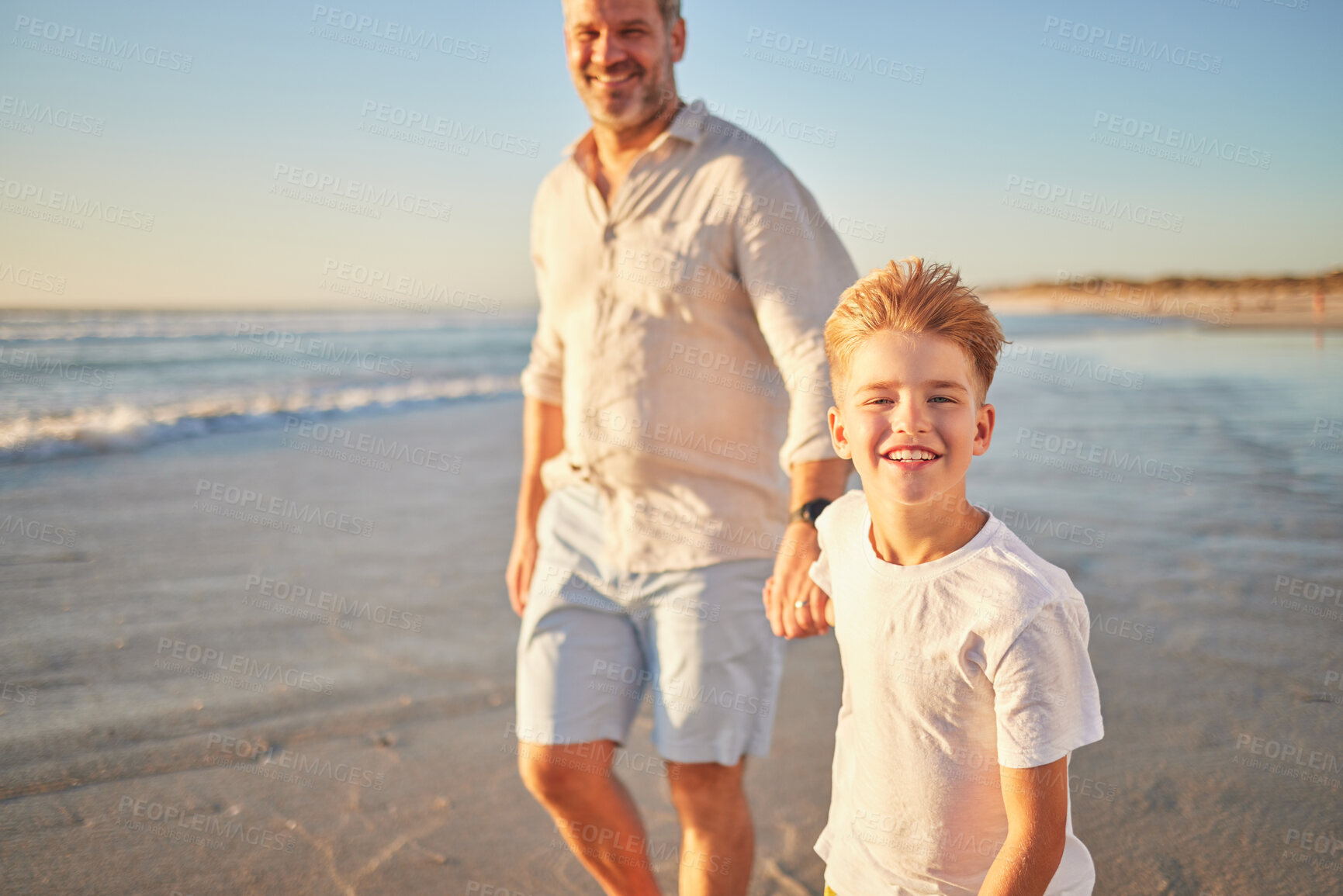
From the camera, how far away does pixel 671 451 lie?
2480 millimetres

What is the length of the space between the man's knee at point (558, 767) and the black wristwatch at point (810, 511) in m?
0.83

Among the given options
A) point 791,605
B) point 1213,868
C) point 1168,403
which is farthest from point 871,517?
point 1168,403

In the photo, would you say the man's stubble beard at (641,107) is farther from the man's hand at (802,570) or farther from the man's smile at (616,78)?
the man's hand at (802,570)

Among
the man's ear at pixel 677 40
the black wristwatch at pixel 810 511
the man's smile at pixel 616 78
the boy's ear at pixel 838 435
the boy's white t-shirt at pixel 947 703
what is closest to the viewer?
the boy's white t-shirt at pixel 947 703

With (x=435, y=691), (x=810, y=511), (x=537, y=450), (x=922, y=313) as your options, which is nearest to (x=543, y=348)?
(x=537, y=450)

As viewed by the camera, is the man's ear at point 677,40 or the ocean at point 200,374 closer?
the man's ear at point 677,40

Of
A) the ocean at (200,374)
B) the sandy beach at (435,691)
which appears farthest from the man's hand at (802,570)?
the ocean at (200,374)

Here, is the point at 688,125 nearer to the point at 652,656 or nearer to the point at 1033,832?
the point at 652,656

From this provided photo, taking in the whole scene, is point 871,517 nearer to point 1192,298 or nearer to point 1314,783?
point 1314,783

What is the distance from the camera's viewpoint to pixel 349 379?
17453mm

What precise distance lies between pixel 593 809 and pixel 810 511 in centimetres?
99

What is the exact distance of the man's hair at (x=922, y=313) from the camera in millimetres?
1493

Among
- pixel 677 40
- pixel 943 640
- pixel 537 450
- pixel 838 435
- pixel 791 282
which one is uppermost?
pixel 677 40

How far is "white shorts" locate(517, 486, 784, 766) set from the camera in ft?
7.86
